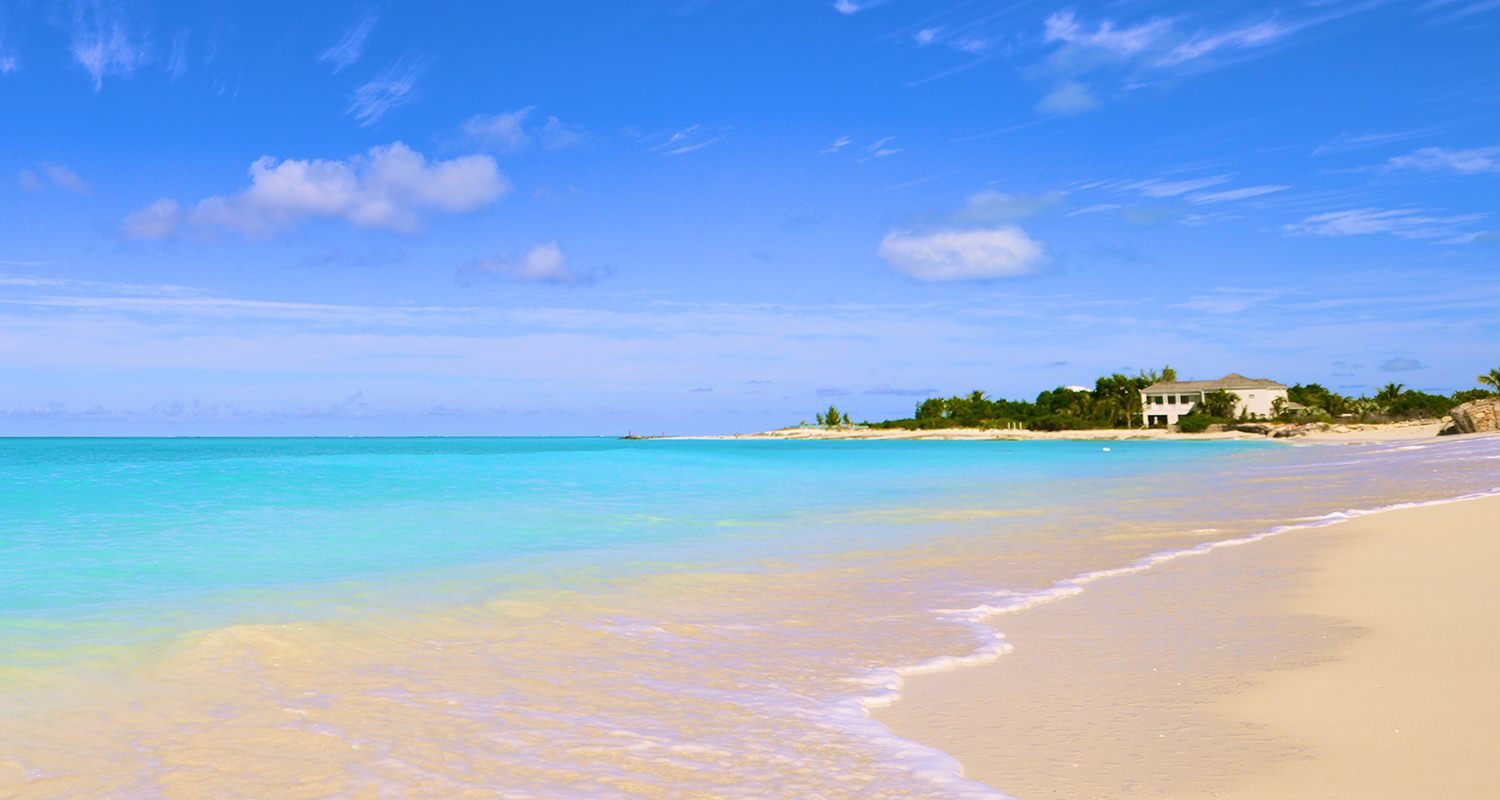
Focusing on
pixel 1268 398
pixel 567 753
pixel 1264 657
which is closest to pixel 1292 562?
pixel 1264 657

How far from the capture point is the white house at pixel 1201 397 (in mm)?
108438

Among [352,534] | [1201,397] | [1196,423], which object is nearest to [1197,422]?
[1196,423]

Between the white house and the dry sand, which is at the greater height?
the white house

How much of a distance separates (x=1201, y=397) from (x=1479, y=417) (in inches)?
1569

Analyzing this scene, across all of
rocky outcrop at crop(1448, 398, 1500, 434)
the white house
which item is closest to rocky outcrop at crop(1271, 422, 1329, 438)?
the white house

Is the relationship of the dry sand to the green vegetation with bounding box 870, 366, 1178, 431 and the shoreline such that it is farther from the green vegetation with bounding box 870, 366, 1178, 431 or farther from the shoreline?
the green vegetation with bounding box 870, 366, 1178, 431

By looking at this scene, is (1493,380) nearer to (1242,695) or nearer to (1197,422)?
(1197,422)

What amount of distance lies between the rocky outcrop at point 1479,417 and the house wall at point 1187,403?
3529 cm

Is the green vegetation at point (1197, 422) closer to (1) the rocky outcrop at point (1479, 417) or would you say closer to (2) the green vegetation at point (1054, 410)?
(2) the green vegetation at point (1054, 410)

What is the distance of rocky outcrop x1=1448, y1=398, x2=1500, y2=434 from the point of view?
2704 inches

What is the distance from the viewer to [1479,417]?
69.4 metres

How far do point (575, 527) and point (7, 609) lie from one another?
9.78m

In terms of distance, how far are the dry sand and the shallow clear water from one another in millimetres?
484

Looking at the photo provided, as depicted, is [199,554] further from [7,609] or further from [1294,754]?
[1294,754]
